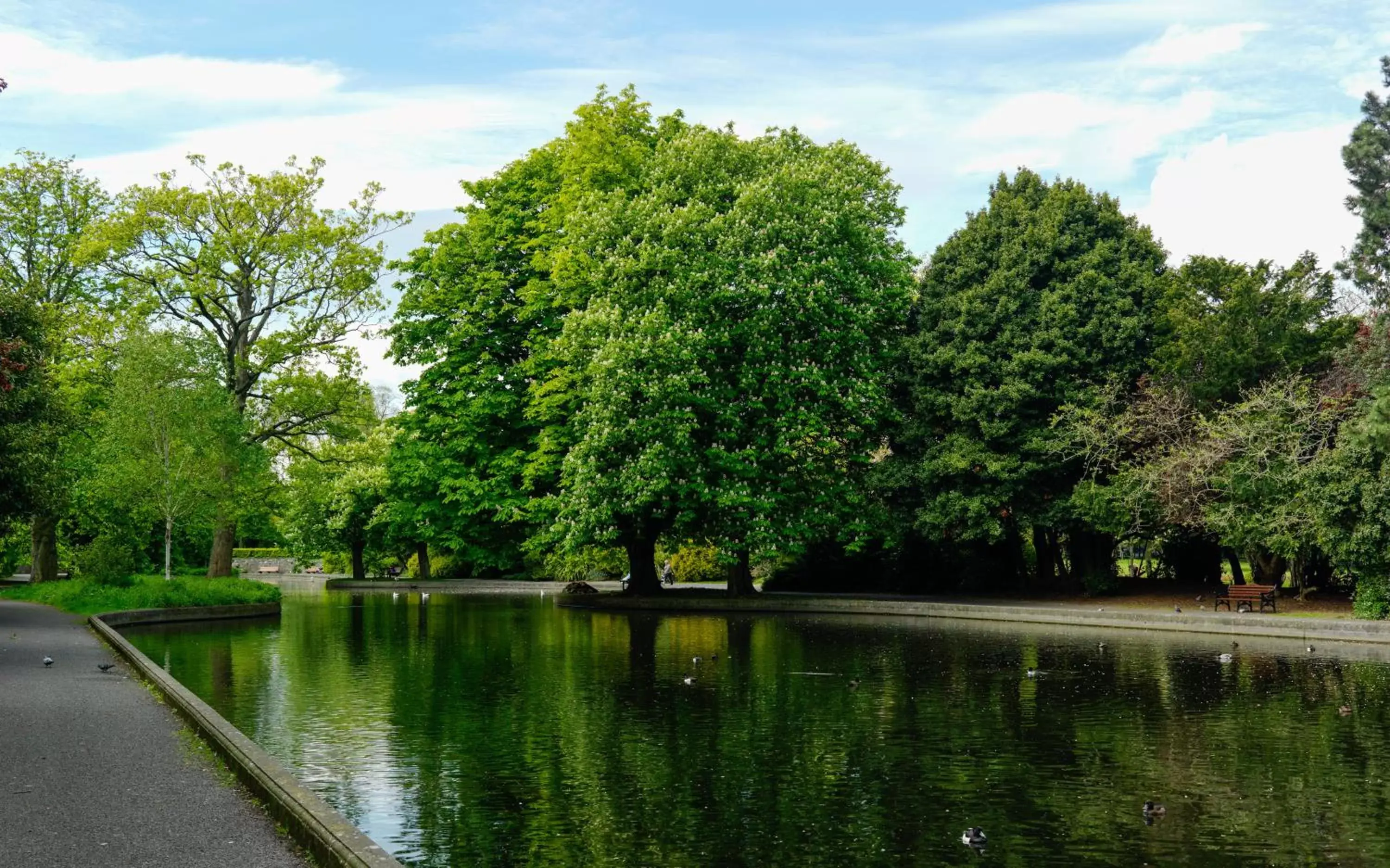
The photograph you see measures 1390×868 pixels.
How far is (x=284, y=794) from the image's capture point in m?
10.5

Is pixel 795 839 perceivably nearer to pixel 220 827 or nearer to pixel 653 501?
pixel 220 827

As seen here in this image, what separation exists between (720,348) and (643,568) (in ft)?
33.2

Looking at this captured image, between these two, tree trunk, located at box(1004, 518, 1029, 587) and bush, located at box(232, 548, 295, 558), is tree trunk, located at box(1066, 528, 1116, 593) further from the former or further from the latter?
bush, located at box(232, 548, 295, 558)

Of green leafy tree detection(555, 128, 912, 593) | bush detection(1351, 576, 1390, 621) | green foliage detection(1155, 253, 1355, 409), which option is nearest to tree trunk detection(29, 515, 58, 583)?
green leafy tree detection(555, 128, 912, 593)

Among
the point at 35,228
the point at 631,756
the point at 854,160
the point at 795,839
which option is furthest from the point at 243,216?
Answer: the point at 795,839

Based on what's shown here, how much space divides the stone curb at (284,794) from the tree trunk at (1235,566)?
118 feet

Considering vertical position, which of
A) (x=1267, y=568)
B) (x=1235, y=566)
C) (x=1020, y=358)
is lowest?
(x=1235, y=566)

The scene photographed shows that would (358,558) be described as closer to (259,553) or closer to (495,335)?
(495,335)

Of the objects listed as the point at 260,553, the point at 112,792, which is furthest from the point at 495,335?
the point at 260,553

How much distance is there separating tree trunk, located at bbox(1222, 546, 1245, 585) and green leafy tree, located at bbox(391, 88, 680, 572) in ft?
80.5

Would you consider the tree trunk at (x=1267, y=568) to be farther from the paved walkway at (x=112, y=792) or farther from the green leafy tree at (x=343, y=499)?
the paved walkway at (x=112, y=792)

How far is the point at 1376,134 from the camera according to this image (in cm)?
4319

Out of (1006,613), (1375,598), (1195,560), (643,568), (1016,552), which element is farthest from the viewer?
(1016,552)

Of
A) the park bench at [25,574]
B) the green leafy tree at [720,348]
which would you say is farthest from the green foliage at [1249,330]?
the park bench at [25,574]
